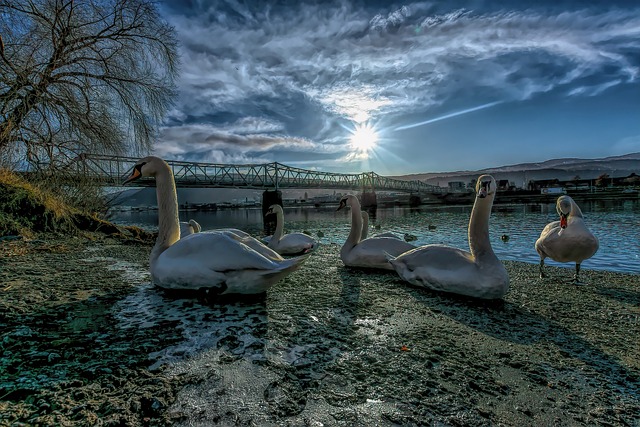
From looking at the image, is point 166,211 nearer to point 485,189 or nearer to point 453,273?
point 453,273

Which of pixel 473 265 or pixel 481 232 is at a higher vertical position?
pixel 481 232

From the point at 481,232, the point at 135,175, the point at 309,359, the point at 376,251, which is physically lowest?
the point at 309,359

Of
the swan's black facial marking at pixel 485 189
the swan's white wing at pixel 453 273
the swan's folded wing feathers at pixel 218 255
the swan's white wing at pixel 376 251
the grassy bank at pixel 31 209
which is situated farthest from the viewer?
the grassy bank at pixel 31 209

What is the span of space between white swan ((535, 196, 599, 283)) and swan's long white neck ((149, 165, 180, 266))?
6.37 m

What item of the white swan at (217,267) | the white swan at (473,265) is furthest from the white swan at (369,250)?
the white swan at (217,267)

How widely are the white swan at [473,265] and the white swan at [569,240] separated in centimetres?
248

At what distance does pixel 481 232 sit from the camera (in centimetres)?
417

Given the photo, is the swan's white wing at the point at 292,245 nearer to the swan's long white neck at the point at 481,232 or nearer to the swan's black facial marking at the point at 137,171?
the swan's black facial marking at the point at 137,171

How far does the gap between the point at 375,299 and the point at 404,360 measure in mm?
1832

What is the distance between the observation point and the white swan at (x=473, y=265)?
12.9 ft

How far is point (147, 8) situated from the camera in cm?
1052

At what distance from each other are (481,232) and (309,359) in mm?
3002

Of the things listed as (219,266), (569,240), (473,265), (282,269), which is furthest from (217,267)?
(569,240)

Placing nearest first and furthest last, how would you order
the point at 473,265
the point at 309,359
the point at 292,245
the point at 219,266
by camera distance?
the point at 309,359
the point at 219,266
the point at 473,265
the point at 292,245
